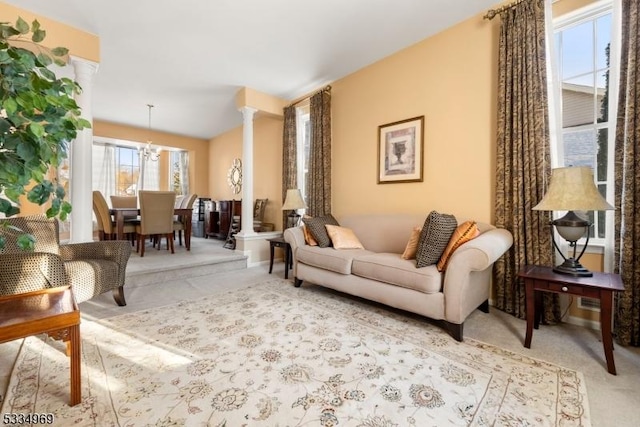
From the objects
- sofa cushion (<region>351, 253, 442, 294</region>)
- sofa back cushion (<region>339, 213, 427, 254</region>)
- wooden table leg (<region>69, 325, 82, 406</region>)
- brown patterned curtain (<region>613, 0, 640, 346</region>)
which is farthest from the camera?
sofa back cushion (<region>339, 213, 427, 254</region>)

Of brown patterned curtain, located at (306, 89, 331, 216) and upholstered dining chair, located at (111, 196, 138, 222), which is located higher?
brown patterned curtain, located at (306, 89, 331, 216)

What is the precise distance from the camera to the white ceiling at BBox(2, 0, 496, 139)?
105 inches

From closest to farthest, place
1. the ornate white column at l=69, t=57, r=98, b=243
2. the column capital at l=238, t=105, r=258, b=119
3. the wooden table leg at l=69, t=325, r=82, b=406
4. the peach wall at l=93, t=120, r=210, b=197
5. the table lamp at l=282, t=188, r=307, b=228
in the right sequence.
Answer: the wooden table leg at l=69, t=325, r=82, b=406
the ornate white column at l=69, t=57, r=98, b=243
the table lamp at l=282, t=188, r=307, b=228
the column capital at l=238, t=105, r=258, b=119
the peach wall at l=93, t=120, r=210, b=197

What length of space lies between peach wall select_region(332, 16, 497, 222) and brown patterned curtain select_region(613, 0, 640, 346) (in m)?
0.84

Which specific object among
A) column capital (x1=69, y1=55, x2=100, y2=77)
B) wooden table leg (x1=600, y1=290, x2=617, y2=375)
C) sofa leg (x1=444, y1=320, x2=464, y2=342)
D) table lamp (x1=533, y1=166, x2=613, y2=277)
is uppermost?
column capital (x1=69, y1=55, x2=100, y2=77)

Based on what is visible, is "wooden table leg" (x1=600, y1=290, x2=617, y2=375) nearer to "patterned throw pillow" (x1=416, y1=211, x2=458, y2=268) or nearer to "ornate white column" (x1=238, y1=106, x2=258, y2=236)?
"patterned throw pillow" (x1=416, y1=211, x2=458, y2=268)

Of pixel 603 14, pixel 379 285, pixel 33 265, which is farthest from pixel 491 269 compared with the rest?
pixel 33 265

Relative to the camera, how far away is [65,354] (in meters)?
1.82

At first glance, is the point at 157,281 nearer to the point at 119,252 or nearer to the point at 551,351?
the point at 119,252

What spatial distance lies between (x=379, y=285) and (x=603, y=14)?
278 cm

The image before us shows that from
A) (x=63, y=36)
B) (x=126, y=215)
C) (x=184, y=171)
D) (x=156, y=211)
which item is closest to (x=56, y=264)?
(x=156, y=211)

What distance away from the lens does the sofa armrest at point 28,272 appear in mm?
1883

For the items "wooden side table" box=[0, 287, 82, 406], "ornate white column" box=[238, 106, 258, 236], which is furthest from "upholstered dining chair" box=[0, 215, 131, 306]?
"ornate white column" box=[238, 106, 258, 236]

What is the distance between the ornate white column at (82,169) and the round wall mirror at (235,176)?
3.55 m
